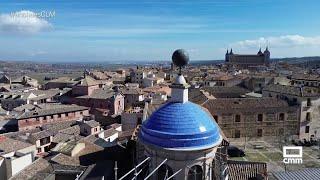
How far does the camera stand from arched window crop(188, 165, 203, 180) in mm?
16375

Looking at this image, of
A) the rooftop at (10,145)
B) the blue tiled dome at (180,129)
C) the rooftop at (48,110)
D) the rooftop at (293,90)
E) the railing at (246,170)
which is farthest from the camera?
the rooftop at (48,110)

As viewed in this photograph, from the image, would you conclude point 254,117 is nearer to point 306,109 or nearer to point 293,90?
point 306,109

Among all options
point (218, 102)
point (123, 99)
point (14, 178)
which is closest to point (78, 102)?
point (123, 99)

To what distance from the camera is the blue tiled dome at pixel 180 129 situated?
16.3 meters

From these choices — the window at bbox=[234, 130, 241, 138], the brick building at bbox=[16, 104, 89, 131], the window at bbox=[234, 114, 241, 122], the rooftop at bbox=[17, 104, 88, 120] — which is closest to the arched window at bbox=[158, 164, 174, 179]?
the window at bbox=[234, 114, 241, 122]

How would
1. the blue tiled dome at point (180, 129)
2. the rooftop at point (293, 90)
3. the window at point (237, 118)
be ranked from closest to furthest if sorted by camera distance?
the blue tiled dome at point (180, 129), the window at point (237, 118), the rooftop at point (293, 90)

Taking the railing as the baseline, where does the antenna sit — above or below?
above

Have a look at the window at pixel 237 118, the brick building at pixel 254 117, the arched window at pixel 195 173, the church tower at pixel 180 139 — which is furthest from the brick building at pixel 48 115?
the arched window at pixel 195 173

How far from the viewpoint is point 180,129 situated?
16.7 metres

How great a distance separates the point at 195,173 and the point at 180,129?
7.13 ft

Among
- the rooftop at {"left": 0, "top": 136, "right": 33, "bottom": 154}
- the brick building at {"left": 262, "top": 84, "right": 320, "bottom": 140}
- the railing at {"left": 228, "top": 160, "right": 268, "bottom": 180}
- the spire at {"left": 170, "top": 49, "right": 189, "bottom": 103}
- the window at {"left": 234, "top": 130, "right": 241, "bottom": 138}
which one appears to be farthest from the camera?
the brick building at {"left": 262, "top": 84, "right": 320, "bottom": 140}

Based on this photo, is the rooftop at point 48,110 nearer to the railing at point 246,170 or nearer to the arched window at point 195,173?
the railing at point 246,170

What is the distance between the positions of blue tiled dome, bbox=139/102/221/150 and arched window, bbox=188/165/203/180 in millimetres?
1038

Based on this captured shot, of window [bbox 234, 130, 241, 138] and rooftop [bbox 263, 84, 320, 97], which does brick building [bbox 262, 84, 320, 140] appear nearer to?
rooftop [bbox 263, 84, 320, 97]
